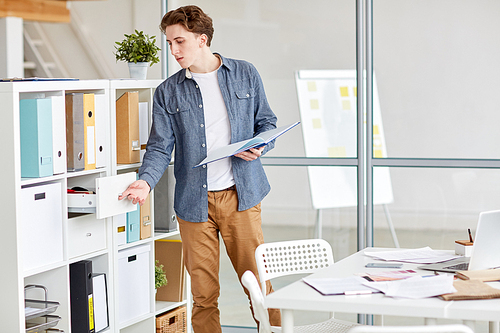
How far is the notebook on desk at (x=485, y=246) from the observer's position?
2.10 m

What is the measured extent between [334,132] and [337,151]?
0.37 feet

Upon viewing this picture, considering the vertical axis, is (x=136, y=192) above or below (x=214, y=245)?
above

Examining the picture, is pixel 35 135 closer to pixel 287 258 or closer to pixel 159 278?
pixel 287 258

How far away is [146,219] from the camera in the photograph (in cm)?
340

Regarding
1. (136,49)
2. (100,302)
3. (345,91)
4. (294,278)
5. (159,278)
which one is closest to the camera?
(100,302)

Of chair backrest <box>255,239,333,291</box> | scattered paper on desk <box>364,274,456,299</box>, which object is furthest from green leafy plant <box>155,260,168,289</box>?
scattered paper on desk <box>364,274,456,299</box>

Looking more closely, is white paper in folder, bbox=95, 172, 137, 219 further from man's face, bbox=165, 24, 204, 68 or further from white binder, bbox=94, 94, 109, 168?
man's face, bbox=165, 24, 204, 68

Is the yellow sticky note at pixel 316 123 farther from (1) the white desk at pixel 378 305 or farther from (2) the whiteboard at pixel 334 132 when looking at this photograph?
(1) the white desk at pixel 378 305

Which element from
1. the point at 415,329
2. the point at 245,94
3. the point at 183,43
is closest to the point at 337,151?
the point at 245,94

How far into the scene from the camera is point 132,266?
10.9ft

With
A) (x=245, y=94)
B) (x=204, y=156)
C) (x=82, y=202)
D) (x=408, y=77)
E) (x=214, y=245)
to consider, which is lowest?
(x=214, y=245)

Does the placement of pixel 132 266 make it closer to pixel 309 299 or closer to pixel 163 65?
pixel 163 65

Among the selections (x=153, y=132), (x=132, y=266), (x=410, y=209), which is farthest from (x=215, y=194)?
(x=410, y=209)

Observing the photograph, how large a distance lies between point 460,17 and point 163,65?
5.92ft
